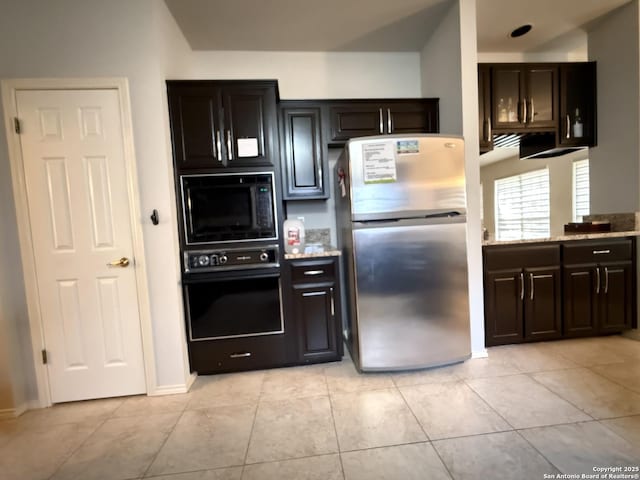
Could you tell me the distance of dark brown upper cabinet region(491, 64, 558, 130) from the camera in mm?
2697

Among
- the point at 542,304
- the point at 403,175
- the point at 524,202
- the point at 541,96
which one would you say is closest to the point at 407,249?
the point at 403,175

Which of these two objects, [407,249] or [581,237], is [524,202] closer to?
[581,237]

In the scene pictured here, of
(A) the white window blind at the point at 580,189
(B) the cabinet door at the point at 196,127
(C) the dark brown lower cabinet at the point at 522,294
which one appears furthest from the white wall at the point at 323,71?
(A) the white window blind at the point at 580,189

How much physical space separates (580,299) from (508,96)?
193 cm

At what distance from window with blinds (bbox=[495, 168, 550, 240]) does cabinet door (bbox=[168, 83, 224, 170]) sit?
4647mm

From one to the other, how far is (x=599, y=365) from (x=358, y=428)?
6.36 ft

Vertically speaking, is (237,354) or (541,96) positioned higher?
(541,96)

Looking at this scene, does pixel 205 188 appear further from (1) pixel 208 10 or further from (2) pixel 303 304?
(1) pixel 208 10

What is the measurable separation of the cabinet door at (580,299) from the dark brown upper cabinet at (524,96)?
1376 mm

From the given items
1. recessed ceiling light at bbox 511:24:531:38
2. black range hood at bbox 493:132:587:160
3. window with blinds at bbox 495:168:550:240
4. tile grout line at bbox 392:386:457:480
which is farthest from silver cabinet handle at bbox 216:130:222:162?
window with blinds at bbox 495:168:550:240

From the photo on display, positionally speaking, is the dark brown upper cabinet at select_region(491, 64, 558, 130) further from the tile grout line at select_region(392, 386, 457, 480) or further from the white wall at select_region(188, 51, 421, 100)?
the tile grout line at select_region(392, 386, 457, 480)

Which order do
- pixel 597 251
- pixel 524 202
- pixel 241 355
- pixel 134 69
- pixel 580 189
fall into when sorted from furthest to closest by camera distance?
1. pixel 524 202
2. pixel 580 189
3. pixel 597 251
4. pixel 241 355
5. pixel 134 69

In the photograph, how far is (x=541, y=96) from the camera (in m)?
2.76

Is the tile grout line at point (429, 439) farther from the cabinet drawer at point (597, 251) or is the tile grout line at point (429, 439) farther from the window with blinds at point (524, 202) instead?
the window with blinds at point (524, 202)
